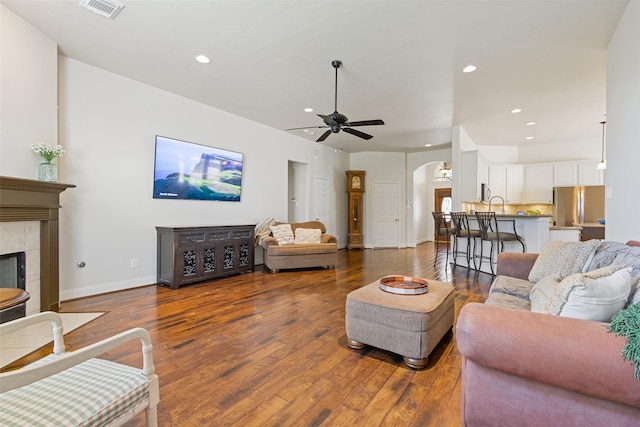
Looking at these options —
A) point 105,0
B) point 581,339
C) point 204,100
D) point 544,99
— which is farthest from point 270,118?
point 581,339

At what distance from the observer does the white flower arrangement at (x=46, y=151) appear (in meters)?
2.99

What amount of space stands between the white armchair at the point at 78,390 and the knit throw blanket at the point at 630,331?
176cm

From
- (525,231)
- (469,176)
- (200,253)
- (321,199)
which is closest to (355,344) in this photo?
(200,253)

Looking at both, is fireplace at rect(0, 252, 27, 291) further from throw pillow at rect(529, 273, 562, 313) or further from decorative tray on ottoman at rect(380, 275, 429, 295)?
throw pillow at rect(529, 273, 562, 313)

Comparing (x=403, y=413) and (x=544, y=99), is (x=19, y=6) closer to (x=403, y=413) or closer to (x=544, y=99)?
(x=403, y=413)

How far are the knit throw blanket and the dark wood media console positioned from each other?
4359 mm

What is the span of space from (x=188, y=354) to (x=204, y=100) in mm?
4023

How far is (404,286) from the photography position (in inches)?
95.9

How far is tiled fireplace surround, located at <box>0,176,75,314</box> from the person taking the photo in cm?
271

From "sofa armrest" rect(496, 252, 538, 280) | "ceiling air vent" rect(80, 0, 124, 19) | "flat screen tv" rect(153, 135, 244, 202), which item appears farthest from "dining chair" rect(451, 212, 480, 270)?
"ceiling air vent" rect(80, 0, 124, 19)

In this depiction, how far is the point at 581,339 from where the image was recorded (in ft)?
3.58

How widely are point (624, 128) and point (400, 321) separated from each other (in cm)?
268

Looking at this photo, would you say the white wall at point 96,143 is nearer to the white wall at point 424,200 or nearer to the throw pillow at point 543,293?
the throw pillow at point 543,293

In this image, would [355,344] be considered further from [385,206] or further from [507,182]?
[507,182]
